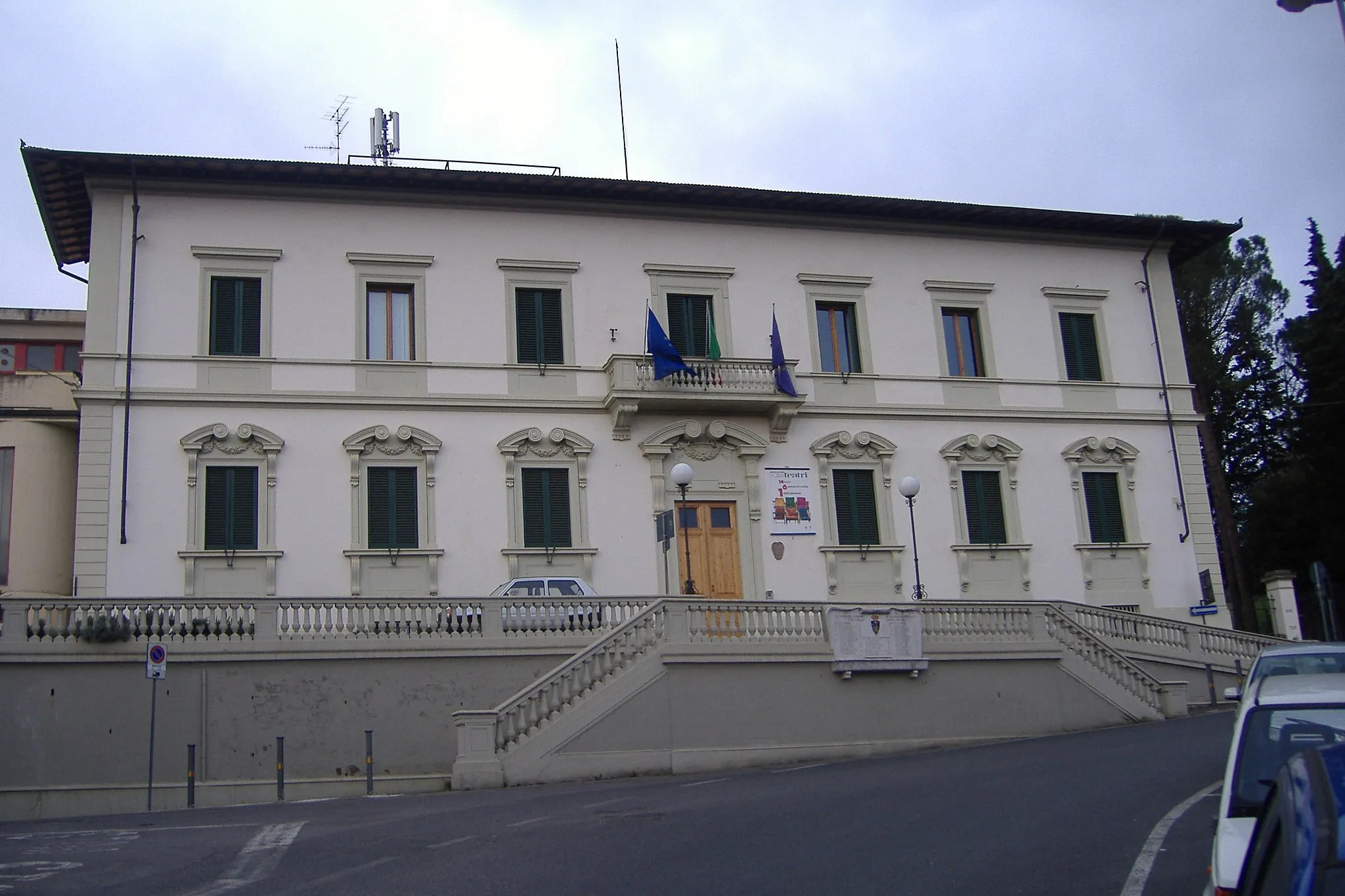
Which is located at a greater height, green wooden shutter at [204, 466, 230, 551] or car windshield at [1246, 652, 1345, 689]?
green wooden shutter at [204, 466, 230, 551]

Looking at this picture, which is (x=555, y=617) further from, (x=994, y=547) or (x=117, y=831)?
(x=994, y=547)

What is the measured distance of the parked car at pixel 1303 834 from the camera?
3.20m

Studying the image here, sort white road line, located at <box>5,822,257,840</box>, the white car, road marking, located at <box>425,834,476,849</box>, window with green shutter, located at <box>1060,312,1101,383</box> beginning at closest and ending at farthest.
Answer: the white car → road marking, located at <box>425,834,476,849</box> → white road line, located at <box>5,822,257,840</box> → window with green shutter, located at <box>1060,312,1101,383</box>

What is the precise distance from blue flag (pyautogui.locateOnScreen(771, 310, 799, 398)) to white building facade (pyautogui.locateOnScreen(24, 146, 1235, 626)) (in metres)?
0.25

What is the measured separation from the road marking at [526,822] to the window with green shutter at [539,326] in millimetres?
14732

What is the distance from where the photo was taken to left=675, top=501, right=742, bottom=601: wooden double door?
1073 inches

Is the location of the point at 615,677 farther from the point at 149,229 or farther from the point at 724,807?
the point at 149,229

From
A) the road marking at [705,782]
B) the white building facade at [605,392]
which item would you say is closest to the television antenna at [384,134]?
the white building facade at [605,392]

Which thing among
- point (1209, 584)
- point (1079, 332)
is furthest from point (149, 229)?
point (1209, 584)

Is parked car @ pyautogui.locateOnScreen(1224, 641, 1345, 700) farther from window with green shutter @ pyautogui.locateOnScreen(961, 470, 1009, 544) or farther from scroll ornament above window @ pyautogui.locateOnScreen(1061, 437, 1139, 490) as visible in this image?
scroll ornament above window @ pyautogui.locateOnScreen(1061, 437, 1139, 490)

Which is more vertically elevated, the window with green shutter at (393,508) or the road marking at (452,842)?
the window with green shutter at (393,508)

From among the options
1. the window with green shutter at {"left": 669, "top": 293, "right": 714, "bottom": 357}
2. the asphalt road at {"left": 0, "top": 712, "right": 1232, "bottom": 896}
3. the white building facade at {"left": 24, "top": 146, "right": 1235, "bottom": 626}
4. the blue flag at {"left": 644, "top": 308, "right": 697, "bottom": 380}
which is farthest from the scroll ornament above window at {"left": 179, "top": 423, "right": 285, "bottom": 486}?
the asphalt road at {"left": 0, "top": 712, "right": 1232, "bottom": 896}

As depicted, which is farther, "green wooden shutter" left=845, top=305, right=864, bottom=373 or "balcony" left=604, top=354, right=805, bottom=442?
"green wooden shutter" left=845, top=305, right=864, bottom=373

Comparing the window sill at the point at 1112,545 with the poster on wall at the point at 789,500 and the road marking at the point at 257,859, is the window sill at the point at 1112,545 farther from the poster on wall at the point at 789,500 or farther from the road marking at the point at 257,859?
the road marking at the point at 257,859
